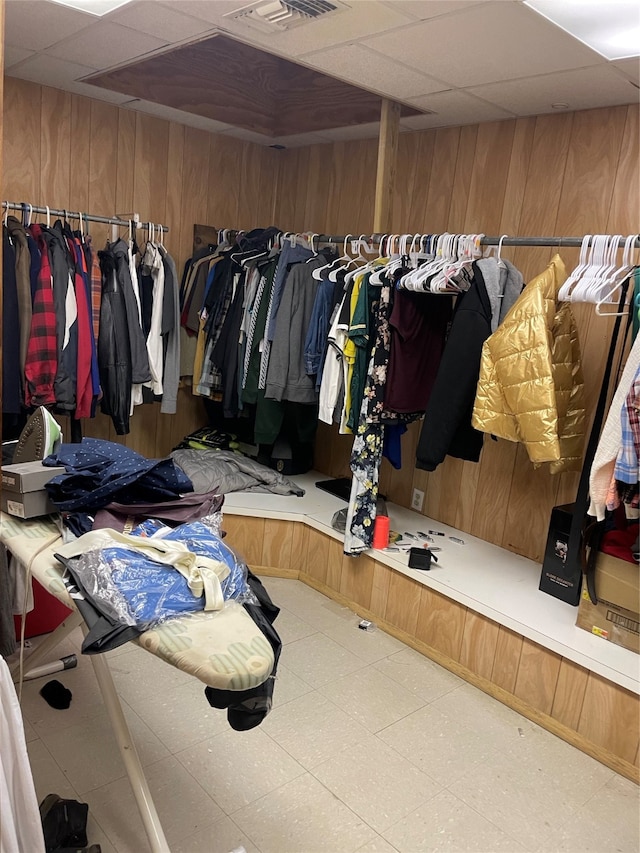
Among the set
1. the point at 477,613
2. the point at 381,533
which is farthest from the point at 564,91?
the point at 477,613

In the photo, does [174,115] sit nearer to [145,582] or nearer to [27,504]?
[27,504]

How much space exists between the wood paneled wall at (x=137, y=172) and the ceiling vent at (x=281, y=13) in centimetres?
155

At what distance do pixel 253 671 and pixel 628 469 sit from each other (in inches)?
53.8

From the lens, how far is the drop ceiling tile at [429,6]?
77.6 inches

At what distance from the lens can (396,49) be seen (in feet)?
7.76

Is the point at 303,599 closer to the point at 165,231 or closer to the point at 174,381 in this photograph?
the point at 174,381

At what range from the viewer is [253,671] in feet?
4.15

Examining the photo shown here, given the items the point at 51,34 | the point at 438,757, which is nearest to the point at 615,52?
the point at 51,34

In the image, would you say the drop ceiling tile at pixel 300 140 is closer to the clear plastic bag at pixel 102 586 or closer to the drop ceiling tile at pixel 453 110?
the drop ceiling tile at pixel 453 110

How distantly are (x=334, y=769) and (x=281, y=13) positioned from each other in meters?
2.49

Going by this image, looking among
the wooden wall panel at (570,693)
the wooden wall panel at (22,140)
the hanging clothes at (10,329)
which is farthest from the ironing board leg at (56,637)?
the wooden wall panel at (22,140)

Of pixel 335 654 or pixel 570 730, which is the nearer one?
pixel 570 730

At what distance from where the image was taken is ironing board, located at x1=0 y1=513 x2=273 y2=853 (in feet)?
4.15

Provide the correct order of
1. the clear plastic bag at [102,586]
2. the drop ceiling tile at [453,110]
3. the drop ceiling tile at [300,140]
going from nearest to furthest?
1. the clear plastic bag at [102,586]
2. the drop ceiling tile at [453,110]
3. the drop ceiling tile at [300,140]
